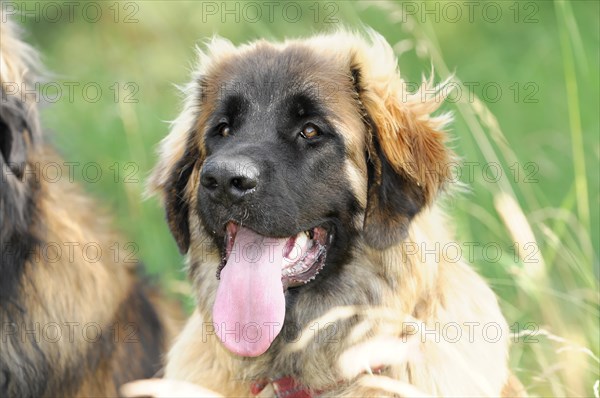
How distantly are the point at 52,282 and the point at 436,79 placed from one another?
5.28 meters

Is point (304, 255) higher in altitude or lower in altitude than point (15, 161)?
lower

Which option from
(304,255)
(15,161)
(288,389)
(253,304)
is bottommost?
(288,389)

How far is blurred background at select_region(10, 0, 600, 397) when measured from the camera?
17.7 feet

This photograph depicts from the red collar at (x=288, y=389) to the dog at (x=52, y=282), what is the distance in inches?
32.1

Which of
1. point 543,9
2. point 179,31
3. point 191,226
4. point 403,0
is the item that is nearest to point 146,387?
point 191,226

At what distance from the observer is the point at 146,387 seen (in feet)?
10.4

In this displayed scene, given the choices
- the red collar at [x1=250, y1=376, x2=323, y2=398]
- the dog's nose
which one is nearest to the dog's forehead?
the dog's nose

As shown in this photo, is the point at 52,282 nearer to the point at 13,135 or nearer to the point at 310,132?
the point at 13,135

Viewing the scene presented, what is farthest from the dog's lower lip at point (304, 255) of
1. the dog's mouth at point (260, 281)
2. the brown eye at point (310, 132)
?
the brown eye at point (310, 132)

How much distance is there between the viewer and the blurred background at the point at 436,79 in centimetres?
540

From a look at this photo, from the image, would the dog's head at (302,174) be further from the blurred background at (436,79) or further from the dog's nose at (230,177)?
the blurred background at (436,79)

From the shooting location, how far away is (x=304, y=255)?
146 inches

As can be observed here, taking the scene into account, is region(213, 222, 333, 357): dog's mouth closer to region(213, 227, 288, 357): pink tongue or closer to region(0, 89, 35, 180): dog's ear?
region(213, 227, 288, 357): pink tongue

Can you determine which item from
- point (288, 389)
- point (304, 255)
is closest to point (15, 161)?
point (304, 255)
